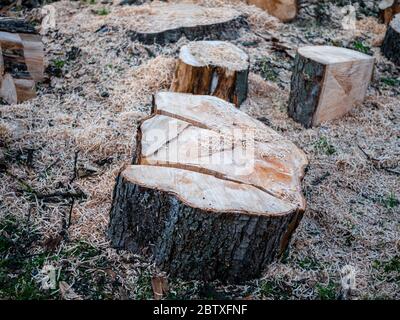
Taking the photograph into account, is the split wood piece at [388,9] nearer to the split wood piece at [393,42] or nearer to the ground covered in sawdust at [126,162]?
the ground covered in sawdust at [126,162]

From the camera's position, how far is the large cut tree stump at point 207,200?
7.29 feet

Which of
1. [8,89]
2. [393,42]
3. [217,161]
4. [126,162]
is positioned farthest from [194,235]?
[393,42]

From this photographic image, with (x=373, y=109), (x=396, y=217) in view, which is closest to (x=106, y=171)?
(x=396, y=217)

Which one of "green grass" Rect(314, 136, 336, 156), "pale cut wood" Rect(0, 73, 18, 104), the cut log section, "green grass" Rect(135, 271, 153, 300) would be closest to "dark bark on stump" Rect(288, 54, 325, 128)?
the cut log section

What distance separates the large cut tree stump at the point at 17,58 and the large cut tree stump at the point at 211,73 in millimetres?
1248

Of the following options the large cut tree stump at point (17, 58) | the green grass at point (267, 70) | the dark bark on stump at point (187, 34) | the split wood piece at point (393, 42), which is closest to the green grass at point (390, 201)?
the green grass at point (267, 70)

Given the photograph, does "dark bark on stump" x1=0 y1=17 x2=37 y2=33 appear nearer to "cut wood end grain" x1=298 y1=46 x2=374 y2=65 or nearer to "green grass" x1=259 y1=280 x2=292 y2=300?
"cut wood end grain" x1=298 y1=46 x2=374 y2=65

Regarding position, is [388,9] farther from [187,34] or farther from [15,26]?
[15,26]

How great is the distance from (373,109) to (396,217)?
1461mm

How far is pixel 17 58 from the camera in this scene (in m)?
4.02

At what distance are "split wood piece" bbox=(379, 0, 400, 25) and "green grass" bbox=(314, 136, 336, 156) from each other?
2757 mm

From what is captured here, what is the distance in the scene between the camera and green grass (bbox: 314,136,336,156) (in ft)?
12.0

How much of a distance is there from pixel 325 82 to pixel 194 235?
206 cm

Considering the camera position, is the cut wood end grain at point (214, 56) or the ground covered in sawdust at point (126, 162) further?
the cut wood end grain at point (214, 56)
